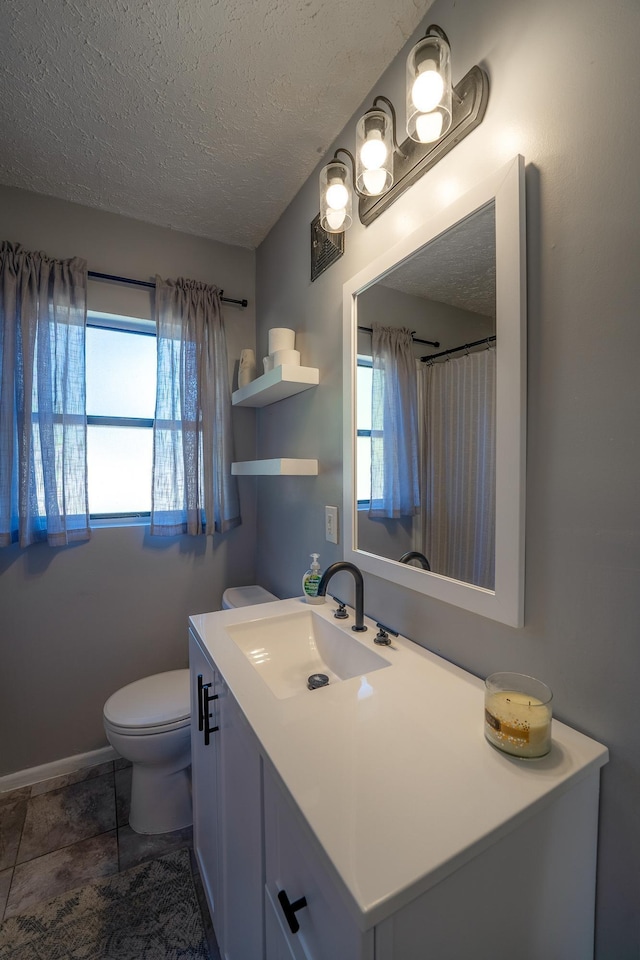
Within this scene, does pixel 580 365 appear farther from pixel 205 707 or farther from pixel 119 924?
pixel 119 924

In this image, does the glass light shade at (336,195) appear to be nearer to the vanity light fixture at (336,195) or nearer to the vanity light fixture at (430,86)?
the vanity light fixture at (336,195)

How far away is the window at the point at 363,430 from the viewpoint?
1285 millimetres

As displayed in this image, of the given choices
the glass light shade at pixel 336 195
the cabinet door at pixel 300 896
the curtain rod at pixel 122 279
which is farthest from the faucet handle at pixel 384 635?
the curtain rod at pixel 122 279

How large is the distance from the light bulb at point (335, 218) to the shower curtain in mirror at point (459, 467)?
0.58 meters

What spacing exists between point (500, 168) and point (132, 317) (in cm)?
169

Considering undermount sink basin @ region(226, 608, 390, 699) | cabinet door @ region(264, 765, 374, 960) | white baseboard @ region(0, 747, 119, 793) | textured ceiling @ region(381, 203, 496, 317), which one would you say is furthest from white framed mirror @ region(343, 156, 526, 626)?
white baseboard @ region(0, 747, 119, 793)

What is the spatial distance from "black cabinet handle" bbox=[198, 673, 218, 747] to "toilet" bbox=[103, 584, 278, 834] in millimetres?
402

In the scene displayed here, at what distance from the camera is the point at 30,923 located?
119 centimetres

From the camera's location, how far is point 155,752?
145cm

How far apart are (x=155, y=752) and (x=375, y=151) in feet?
6.77

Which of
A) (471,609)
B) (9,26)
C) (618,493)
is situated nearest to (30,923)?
(471,609)

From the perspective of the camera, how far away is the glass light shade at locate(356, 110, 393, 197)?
105cm

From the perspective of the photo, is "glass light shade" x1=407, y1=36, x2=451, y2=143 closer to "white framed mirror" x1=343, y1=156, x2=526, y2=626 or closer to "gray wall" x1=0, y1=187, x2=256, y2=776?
"white framed mirror" x1=343, y1=156, x2=526, y2=626

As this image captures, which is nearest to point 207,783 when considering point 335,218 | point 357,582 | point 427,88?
point 357,582
